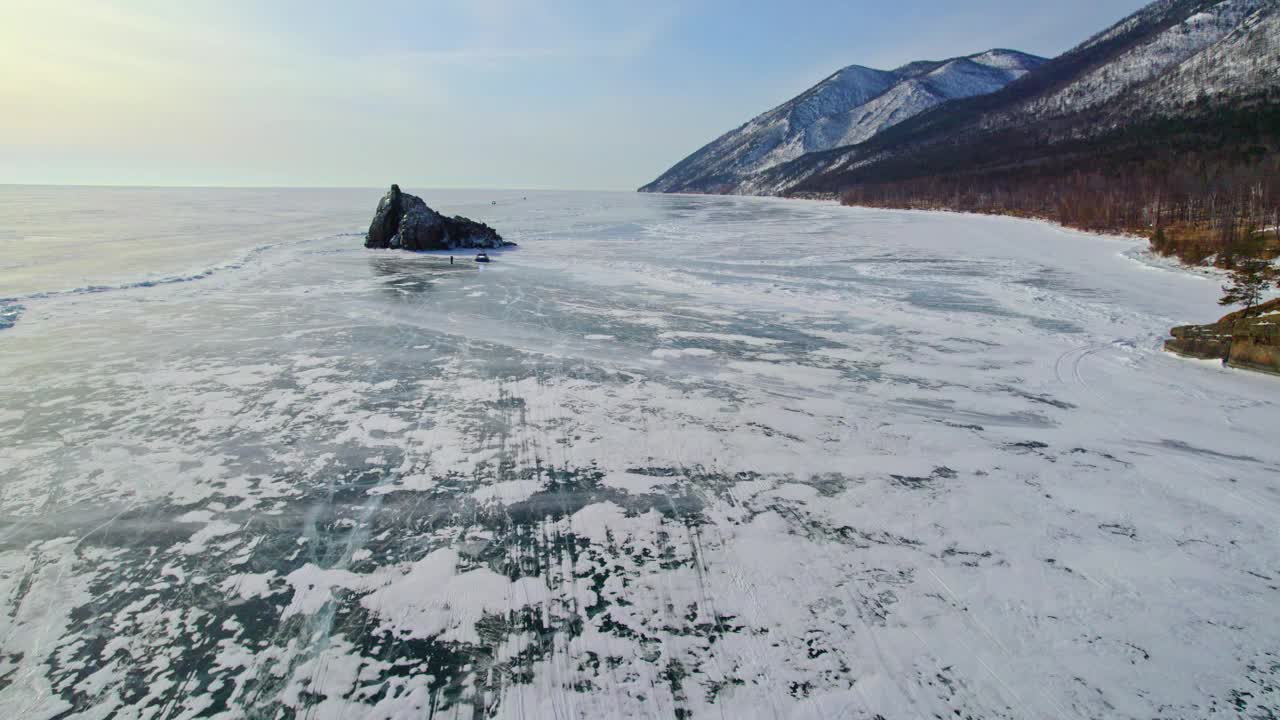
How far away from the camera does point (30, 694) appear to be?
11.7ft

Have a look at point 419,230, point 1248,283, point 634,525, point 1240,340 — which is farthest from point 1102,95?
point 634,525

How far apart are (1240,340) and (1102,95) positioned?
5959 inches

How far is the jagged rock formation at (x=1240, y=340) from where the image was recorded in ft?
31.4

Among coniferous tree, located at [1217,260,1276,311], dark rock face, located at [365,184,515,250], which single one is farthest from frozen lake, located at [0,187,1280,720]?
dark rock face, located at [365,184,515,250]

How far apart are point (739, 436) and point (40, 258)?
33.8 m

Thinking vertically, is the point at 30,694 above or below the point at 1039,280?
below

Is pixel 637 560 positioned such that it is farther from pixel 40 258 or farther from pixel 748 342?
pixel 40 258

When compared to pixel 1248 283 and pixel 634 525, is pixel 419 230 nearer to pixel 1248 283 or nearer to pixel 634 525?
pixel 634 525

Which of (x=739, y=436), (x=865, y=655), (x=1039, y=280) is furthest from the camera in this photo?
(x=1039, y=280)

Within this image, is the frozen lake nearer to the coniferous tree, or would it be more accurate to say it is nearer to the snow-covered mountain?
the coniferous tree

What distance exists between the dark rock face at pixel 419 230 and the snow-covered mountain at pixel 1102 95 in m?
109

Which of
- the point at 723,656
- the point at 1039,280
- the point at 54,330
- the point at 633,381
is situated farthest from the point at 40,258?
the point at 1039,280

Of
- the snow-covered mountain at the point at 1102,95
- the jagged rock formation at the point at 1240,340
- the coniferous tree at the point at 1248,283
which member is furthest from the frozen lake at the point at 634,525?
the snow-covered mountain at the point at 1102,95

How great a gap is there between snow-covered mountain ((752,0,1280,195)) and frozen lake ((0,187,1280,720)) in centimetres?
11553
